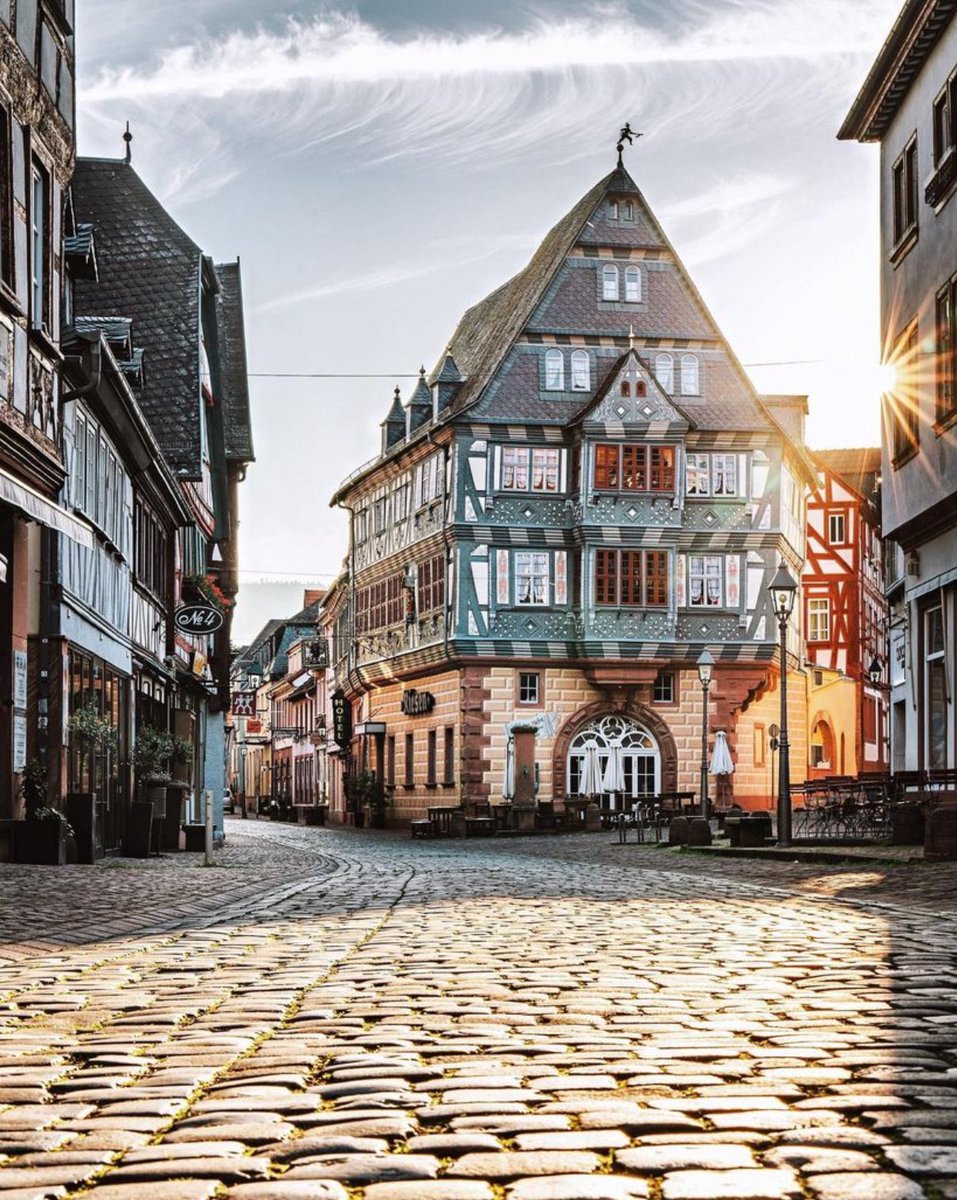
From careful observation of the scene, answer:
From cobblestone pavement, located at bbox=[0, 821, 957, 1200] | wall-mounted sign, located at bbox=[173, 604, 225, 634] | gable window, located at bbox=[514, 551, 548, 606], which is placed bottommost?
cobblestone pavement, located at bbox=[0, 821, 957, 1200]

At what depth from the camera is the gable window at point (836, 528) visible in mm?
76188

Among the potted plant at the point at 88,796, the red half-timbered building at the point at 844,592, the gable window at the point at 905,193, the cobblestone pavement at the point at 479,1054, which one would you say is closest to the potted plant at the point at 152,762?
the potted plant at the point at 88,796

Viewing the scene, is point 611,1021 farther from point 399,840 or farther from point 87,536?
point 399,840

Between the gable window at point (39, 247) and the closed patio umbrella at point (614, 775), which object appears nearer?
the gable window at point (39, 247)

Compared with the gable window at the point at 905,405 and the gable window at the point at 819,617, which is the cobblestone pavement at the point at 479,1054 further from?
the gable window at the point at 819,617

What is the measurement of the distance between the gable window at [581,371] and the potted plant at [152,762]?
24.5 m

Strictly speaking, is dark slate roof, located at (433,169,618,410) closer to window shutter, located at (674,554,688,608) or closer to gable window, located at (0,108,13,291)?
window shutter, located at (674,554,688,608)

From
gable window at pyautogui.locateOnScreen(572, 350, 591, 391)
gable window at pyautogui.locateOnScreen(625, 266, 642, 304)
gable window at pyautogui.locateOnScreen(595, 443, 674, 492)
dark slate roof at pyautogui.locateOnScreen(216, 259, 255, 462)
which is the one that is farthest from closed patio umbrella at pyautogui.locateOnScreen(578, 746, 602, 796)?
gable window at pyautogui.locateOnScreen(625, 266, 642, 304)

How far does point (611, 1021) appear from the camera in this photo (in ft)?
23.2

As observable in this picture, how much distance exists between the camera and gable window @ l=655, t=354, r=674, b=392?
168 ft

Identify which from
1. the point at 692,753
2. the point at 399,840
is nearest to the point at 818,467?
the point at 692,753

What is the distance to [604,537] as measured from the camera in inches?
1933

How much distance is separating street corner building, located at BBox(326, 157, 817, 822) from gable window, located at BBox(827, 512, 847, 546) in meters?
24.0

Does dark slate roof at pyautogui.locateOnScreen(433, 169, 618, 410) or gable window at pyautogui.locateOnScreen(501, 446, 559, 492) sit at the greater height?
dark slate roof at pyautogui.locateOnScreen(433, 169, 618, 410)
